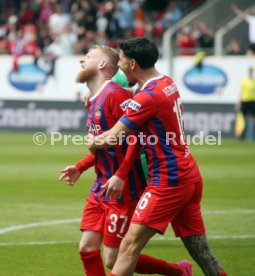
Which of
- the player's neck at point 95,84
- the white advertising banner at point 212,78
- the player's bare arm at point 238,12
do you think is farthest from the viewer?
the player's bare arm at point 238,12

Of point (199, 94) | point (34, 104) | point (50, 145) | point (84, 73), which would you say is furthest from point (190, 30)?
point (84, 73)

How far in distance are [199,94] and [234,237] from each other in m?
17.7

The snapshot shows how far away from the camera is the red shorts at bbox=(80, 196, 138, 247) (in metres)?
7.15

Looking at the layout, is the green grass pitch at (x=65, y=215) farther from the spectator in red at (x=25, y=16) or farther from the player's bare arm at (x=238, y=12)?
the spectator in red at (x=25, y=16)

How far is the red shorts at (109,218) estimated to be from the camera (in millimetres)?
7152

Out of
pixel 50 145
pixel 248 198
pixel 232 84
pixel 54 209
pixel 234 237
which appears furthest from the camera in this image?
pixel 232 84

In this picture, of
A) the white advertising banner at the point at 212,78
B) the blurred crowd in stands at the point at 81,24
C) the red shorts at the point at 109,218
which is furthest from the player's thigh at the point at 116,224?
the blurred crowd in stands at the point at 81,24

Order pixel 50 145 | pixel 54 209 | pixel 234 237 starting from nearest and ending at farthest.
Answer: pixel 234 237, pixel 54 209, pixel 50 145

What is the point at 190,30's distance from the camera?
29719 mm

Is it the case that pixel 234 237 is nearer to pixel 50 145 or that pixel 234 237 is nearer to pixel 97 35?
pixel 50 145

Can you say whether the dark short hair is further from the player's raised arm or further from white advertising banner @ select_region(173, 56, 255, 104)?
white advertising banner @ select_region(173, 56, 255, 104)

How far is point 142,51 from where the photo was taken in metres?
6.84

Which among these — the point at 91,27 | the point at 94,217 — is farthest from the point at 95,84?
the point at 91,27

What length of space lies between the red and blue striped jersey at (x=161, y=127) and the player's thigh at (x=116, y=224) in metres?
0.46
